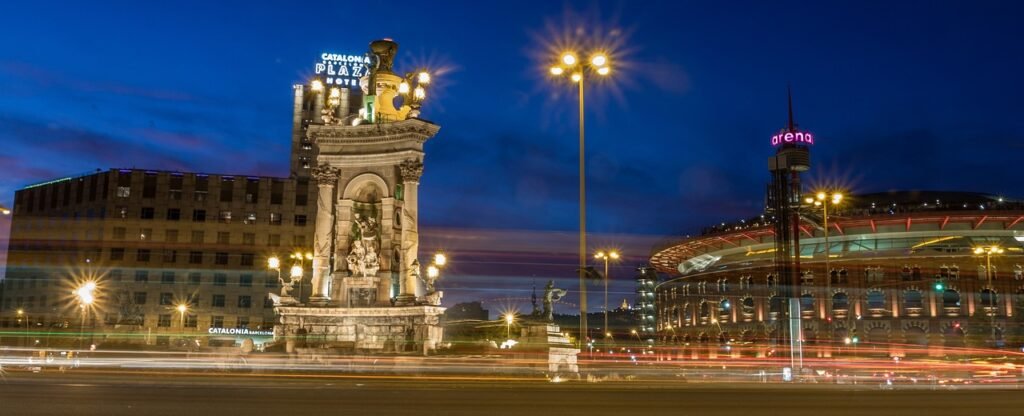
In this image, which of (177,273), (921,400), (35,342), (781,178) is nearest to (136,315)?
(177,273)

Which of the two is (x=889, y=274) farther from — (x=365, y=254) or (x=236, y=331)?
(x=365, y=254)

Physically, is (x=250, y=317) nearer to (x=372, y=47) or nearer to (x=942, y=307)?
(x=372, y=47)

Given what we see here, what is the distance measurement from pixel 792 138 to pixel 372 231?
81954 mm

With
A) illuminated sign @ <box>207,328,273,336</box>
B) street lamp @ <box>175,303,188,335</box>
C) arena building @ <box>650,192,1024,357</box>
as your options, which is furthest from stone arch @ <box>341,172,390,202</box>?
arena building @ <box>650,192,1024,357</box>

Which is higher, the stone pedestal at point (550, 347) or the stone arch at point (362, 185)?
the stone arch at point (362, 185)

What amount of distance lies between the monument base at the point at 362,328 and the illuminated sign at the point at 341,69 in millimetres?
89036

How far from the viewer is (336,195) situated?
38969 millimetres

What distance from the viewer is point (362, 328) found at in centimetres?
3631

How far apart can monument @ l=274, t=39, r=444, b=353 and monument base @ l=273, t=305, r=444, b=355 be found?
0.04 m

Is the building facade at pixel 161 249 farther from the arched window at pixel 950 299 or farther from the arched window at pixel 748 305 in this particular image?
the arched window at pixel 950 299

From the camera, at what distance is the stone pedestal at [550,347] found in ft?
91.2

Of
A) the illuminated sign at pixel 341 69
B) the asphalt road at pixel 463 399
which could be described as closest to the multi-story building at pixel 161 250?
the illuminated sign at pixel 341 69

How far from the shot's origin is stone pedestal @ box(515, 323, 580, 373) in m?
27.8

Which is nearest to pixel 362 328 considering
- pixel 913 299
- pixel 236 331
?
pixel 236 331
